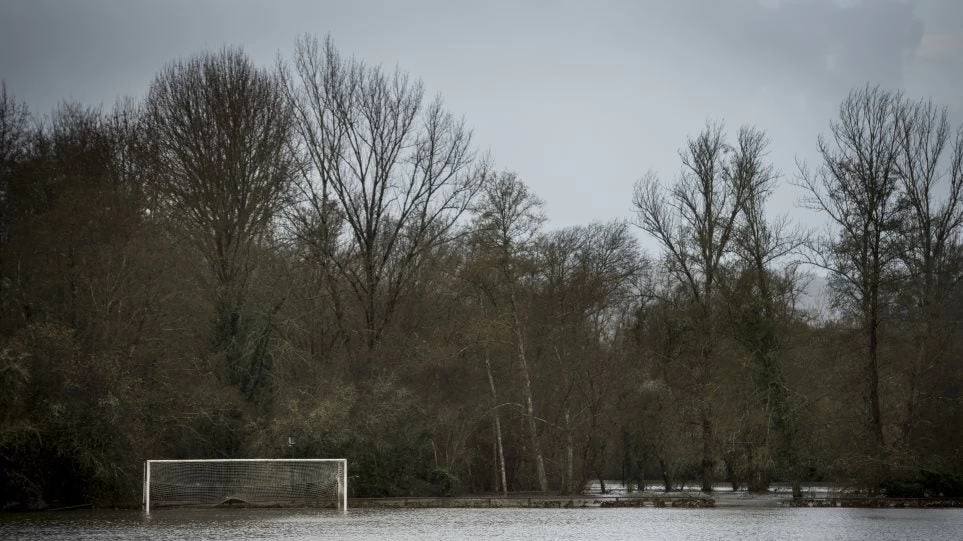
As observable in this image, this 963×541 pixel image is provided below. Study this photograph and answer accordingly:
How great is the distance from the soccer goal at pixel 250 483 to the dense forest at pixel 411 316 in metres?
0.83

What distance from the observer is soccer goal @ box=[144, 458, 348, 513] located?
32.0 metres

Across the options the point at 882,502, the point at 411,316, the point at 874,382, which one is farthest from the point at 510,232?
the point at 882,502

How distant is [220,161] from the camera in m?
39.9

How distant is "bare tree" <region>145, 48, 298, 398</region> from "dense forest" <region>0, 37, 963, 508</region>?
0.12 meters

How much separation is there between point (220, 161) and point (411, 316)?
11057 millimetres

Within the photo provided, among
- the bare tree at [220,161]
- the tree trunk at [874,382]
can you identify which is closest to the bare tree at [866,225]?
the tree trunk at [874,382]

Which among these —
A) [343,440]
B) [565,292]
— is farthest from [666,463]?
[343,440]

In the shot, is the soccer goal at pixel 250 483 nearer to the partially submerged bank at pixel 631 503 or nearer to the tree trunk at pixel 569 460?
the partially submerged bank at pixel 631 503

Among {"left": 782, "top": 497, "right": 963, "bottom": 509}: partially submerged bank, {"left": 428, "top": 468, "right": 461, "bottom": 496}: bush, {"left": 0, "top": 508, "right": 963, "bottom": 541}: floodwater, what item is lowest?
{"left": 782, "top": 497, "right": 963, "bottom": 509}: partially submerged bank

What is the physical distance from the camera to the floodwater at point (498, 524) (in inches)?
822

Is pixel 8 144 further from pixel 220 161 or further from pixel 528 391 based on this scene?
pixel 528 391

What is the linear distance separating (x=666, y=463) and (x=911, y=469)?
50.2 ft

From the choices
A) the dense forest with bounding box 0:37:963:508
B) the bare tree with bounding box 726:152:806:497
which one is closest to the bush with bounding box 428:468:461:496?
the dense forest with bounding box 0:37:963:508

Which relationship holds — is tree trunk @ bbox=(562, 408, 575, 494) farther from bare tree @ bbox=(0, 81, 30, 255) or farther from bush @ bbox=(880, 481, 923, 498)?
bare tree @ bbox=(0, 81, 30, 255)
